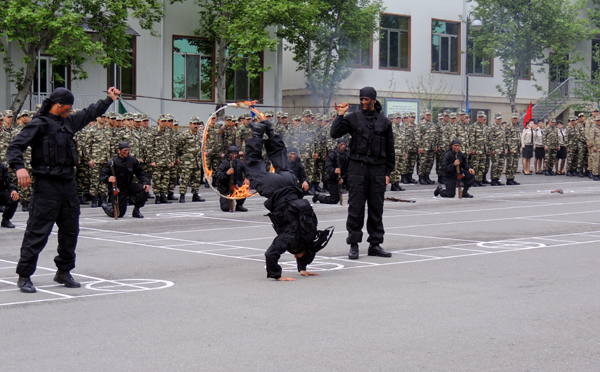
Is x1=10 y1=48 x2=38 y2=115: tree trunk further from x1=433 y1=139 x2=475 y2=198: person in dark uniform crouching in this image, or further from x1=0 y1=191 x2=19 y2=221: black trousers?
x1=433 y1=139 x2=475 y2=198: person in dark uniform crouching

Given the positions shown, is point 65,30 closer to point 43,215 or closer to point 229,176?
point 229,176

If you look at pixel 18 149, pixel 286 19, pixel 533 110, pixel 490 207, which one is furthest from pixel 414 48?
pixel 18 149

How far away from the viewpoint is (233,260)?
37.4 feet

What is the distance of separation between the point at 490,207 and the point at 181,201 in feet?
24.0

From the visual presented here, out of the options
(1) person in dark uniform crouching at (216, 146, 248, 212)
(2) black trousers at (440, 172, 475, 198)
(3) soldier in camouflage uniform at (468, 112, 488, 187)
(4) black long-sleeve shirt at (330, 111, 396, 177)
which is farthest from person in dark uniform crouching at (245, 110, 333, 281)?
(3) soldier in camouflage uniform at (468, 112, 488, 187)

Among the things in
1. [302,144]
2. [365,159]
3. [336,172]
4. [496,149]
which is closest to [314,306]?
Result: [365,159]

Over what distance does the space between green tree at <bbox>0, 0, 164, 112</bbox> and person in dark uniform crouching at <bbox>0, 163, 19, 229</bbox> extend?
957 cm

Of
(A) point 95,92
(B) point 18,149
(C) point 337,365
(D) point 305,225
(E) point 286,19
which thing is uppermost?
(E) point 286,19

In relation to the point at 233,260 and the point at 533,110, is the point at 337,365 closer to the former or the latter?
Answer: the point at 233,260

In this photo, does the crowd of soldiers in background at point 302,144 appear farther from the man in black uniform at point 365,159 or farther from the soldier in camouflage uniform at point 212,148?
the man in black uniform at point 365,159

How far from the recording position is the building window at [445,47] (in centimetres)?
4184

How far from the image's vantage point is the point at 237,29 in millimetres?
29594

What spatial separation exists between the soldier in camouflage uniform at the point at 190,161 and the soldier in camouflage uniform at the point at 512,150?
10.8m

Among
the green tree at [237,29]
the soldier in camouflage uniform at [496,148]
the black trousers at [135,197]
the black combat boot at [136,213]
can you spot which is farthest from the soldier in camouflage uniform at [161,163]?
the soldier in camouflage uniform at [496,148]
